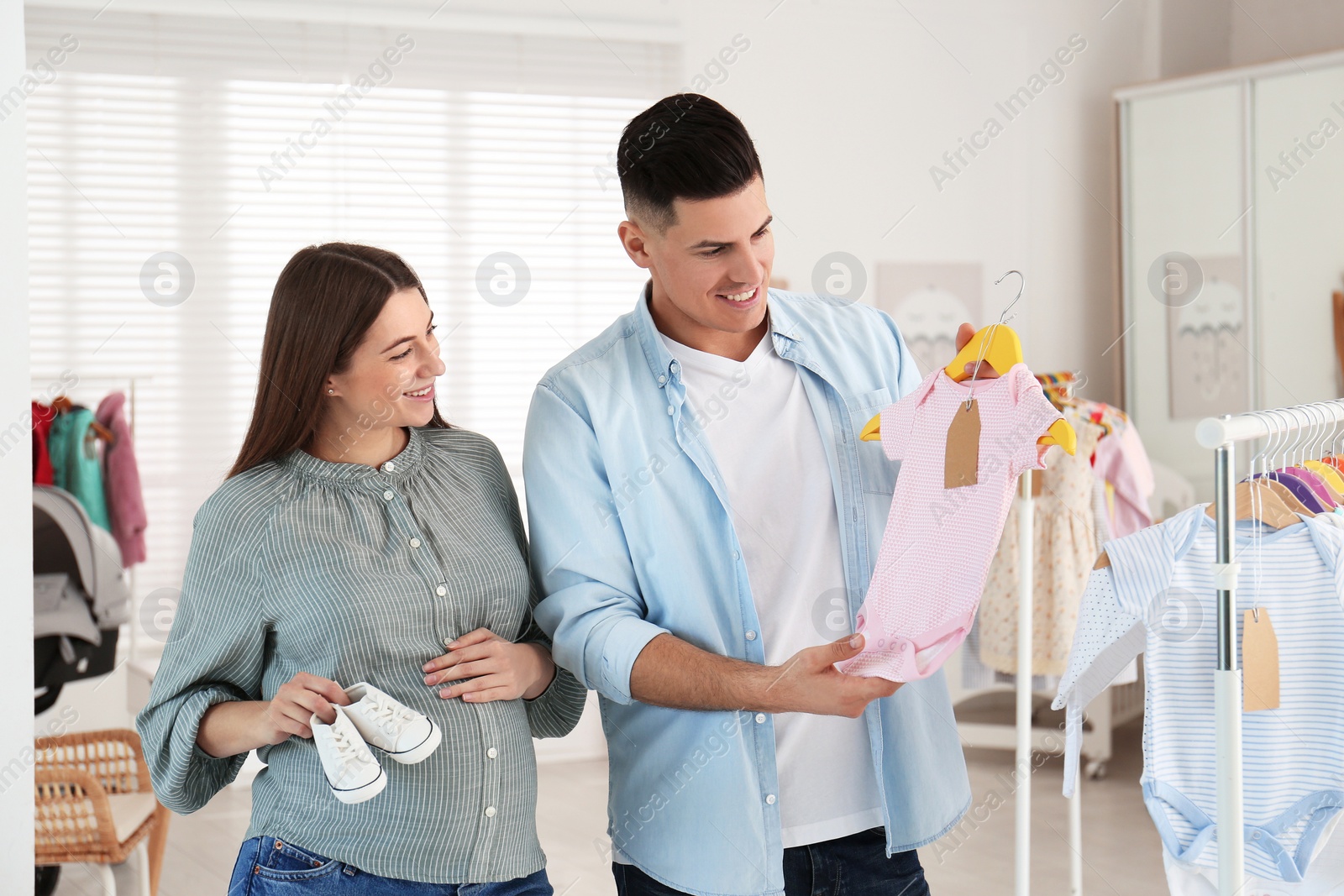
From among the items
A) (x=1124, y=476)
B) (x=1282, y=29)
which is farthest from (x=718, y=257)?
(x=1282, y=29)

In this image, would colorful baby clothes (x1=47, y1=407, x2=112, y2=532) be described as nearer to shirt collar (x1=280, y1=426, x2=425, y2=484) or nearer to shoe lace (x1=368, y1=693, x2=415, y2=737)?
shirt collar (x1=280, y1=426, x2=425, y2=484)

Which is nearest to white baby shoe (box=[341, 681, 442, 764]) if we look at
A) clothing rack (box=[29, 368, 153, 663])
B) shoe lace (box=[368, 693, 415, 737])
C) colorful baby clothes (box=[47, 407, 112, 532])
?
shoe lace (box=[368, 693, 415, 737])

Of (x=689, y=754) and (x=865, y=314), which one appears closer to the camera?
(x=689, y=754)

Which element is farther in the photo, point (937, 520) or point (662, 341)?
point (662, 341)

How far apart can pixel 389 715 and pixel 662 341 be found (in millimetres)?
588

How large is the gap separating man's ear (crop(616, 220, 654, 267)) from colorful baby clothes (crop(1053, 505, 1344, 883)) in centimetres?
74

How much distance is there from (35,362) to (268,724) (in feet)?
11.4

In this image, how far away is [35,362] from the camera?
419 cm

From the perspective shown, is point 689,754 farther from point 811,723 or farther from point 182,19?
point 182,19

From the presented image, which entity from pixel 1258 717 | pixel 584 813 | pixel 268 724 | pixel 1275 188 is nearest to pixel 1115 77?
pixel 1275 188

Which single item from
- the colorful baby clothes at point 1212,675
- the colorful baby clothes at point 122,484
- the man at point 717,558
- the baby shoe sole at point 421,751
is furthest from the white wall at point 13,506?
the colorful baby clothes at point 122,484

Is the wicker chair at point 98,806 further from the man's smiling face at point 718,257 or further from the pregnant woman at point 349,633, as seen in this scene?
the man's smiling face at point 718,257

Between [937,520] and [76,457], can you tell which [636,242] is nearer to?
[937,520]

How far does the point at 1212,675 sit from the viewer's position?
5.21ft
